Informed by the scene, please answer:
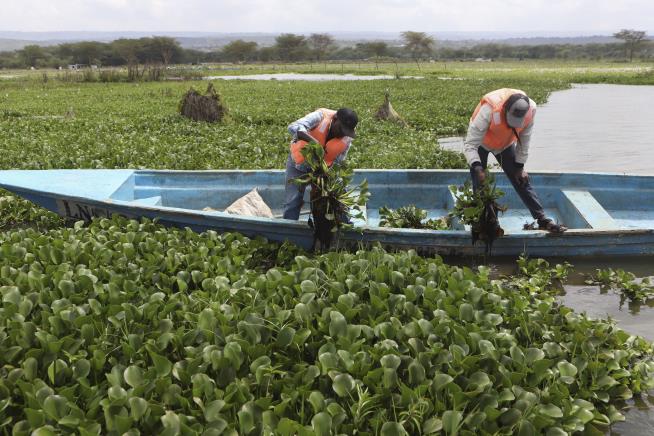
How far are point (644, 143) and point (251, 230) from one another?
11865 mm

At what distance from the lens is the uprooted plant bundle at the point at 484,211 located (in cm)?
531

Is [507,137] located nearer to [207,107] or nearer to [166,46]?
[207,107]

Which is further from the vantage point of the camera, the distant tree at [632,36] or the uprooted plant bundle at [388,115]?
the distant tree at [632,36]

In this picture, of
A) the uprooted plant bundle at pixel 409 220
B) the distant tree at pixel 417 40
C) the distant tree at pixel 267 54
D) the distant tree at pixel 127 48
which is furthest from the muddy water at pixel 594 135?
the distant tree at pixel 267 54

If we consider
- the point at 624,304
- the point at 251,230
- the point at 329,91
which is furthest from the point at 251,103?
the point at 624,304

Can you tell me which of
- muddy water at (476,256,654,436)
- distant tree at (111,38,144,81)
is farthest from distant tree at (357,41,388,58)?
muddy water at (476,256,654,436)

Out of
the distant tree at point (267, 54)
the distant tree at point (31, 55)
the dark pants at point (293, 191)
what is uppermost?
the distant tree at point (267, 54)

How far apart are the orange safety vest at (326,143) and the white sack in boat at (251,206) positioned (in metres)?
1.11

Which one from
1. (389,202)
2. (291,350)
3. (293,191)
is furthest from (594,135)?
(291,350)

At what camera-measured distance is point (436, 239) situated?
5.55m

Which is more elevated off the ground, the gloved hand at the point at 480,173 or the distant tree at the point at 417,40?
the distant tree at the point at 417,40

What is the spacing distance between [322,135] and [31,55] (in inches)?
3548

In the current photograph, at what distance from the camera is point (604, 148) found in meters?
13.5

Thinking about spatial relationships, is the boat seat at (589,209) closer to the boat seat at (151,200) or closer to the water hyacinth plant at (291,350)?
the water hyacinth plant at (291,350)
